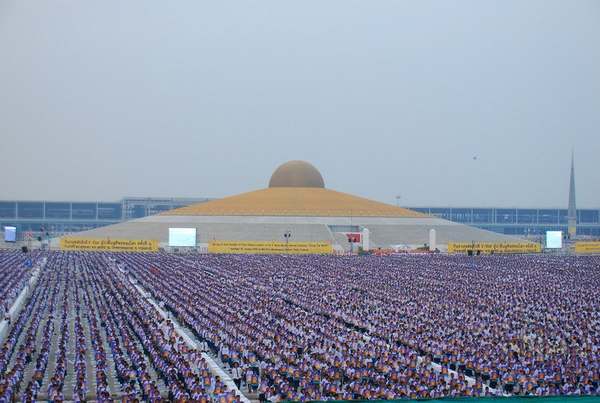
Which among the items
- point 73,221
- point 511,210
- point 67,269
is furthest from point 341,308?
point 511,210

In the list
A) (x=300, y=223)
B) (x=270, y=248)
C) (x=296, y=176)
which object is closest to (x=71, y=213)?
(x=296, y=176)

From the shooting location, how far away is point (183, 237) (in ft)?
307

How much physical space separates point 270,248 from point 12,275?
37645 millimetres

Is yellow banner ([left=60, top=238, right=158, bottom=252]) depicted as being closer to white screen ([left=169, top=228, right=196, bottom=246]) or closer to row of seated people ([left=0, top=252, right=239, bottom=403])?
white screen ([left=169, top=228, right=196, bottom=246])

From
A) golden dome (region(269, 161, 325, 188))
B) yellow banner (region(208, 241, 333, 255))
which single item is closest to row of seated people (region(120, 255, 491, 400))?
yellow banner (region(208, 241, 333, 255))

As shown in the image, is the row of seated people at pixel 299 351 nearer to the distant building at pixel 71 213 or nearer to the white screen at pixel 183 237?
the white screen at pixel 183 237

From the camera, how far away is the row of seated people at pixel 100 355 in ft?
80.1

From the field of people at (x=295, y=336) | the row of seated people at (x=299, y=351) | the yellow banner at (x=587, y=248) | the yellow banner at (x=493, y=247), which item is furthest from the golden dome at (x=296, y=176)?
the row of seated people at (x=299, y=351)

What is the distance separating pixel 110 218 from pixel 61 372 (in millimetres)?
168610

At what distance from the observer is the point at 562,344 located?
107 feet

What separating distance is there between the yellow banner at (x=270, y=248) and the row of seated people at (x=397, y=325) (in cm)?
2531

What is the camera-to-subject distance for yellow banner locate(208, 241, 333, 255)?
300ft

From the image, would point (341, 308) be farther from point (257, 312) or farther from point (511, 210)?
point (511, 210)

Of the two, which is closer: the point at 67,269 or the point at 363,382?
the point at 363,382
